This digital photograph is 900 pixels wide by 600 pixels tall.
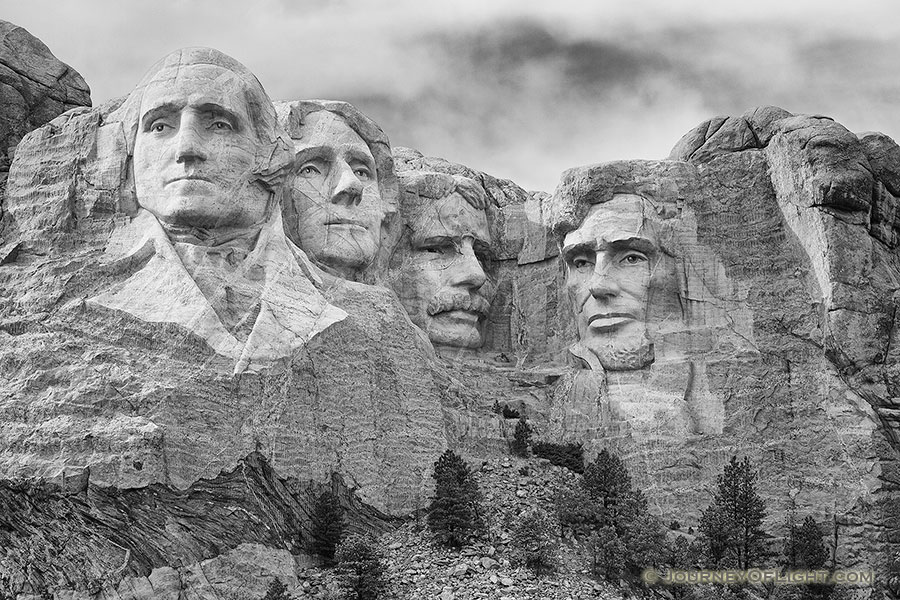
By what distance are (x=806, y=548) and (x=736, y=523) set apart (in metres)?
1.55

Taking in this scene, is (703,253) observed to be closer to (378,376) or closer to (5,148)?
(378,376)

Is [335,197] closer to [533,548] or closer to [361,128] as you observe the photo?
[361,128]

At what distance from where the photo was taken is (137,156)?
37188 mm

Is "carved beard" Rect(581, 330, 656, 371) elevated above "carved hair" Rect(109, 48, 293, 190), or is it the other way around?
"carved hair" Rect(109, 48, 293, 190)

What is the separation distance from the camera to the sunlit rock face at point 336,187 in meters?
39.6

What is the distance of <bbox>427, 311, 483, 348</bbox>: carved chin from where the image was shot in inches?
1654

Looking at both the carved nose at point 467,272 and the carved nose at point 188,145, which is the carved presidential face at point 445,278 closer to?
the carved nose at point 467,272

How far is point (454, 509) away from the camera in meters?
35.8

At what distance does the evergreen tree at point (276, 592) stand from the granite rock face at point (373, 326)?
0.25 metres

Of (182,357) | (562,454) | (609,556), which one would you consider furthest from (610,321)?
(182,357)

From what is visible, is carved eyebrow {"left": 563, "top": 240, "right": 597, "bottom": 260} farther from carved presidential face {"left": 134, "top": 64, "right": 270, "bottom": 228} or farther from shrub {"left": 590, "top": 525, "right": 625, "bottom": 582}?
carved presidential face {"left": 134, "top": 64, "right": 270, "bottom": 228}

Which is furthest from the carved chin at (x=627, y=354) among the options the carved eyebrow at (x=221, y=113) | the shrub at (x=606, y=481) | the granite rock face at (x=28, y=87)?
the granite rock face at (x=28, y=87)

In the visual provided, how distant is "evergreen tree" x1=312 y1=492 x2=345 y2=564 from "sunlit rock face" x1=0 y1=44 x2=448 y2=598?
239 millimetres

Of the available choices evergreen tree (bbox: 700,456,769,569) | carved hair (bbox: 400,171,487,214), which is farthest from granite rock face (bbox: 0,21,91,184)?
evergreen tree (bbox: 700,456,769,569)
